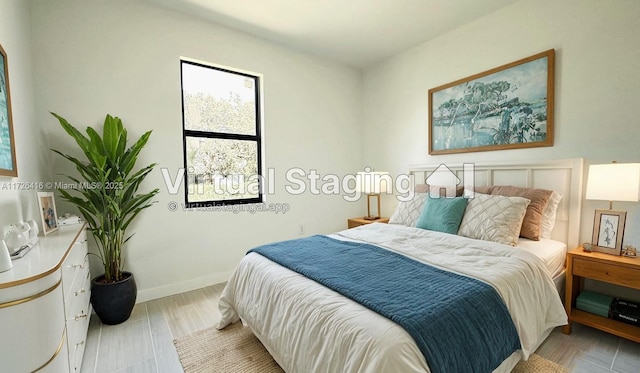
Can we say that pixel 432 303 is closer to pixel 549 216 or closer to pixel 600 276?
pixel 600 276

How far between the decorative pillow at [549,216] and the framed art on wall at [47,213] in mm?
3651

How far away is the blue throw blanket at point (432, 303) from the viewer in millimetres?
1064

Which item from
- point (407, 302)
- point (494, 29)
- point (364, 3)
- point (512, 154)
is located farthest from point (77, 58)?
point (512, 154)

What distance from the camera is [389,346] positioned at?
985 mm

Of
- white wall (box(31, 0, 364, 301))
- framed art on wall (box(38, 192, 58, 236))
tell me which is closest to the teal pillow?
white wall (box(31, 0, 364, 301))

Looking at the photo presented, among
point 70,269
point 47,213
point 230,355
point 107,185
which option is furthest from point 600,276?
point 47,213

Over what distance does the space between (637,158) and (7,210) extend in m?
4.04

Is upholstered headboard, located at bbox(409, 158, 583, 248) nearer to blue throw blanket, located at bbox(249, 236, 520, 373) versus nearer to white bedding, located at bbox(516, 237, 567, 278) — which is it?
white bedding, located at bbox(516, 237, 567, 278)

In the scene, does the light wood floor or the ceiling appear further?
the ceiling

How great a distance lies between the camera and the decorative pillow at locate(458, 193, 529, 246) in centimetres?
209

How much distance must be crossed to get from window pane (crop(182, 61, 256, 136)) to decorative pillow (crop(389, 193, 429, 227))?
6.39 ft

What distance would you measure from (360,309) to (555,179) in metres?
2.23

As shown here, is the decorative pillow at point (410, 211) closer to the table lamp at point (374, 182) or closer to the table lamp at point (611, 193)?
the table lamp at point (374, 182)

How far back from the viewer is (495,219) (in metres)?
2.15
